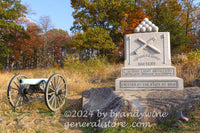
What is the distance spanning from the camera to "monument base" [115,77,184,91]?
447 cm

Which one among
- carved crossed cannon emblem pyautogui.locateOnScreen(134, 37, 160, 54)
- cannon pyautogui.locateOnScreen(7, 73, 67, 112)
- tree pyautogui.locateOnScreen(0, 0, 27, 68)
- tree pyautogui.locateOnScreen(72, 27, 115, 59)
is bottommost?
cannon pyautogui.locateOnScreen(7, 73, 67, 112)

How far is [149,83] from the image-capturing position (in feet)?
15.1

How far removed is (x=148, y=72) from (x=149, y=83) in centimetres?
47

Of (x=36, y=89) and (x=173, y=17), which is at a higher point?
(x=173, y=17)

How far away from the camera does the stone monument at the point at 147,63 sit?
15.1 ft

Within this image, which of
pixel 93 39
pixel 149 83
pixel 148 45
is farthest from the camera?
pixel 93 39

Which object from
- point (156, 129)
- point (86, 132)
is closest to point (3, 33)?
point (86, 132)

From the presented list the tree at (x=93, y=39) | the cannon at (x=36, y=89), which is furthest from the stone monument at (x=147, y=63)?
the tree at (x=93, y=39)

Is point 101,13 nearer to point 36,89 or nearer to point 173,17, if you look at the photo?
point 173,17

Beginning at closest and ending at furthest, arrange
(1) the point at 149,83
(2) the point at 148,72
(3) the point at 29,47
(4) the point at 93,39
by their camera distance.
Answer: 1. (1) the point at 149,83
2. (2) the point at 148,72
3. (4) the point at 93,39
4. (3) the point at 29,47

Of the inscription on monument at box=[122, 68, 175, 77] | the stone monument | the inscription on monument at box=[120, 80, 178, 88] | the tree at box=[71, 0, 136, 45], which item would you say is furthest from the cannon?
the tree at box=[71, 0, 136, 45]

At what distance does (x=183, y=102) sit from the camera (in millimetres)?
3650

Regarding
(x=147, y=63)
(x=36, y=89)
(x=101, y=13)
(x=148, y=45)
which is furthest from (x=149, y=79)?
(x=101, y=13)

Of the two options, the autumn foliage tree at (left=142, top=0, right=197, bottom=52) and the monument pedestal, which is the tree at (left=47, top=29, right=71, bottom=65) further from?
the monument pedestal
